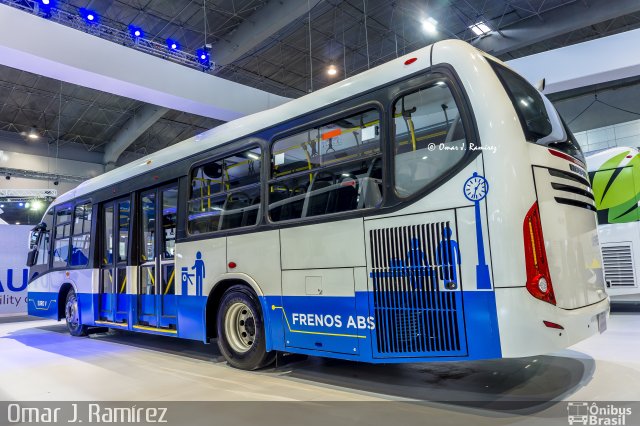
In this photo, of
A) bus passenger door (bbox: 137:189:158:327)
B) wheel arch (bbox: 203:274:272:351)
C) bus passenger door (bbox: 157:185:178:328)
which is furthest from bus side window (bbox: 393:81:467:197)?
bus passenger door (bbox: 137:189:158:327)

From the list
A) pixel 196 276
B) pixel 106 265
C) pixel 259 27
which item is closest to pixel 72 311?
pixel 106 265

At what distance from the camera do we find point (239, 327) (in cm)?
498

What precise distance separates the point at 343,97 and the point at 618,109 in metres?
16.3

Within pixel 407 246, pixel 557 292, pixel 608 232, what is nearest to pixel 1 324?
pixel 407 246

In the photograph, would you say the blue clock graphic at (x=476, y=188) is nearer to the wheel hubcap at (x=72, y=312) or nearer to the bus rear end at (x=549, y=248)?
the bus rear end at (x=549, y=248)

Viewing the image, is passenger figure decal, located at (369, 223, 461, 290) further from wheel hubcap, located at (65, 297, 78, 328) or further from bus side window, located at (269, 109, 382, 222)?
wheel hubcap, located at (65, 297, 78, 328)

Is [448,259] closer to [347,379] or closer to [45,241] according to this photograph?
[347,379]

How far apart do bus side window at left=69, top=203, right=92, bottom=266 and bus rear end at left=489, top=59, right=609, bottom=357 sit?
6.92 metres

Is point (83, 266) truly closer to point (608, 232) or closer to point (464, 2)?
point (608, 232)

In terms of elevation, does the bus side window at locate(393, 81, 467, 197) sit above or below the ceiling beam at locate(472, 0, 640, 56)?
below

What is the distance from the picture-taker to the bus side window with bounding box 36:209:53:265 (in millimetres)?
8812

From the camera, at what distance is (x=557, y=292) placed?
303 cm

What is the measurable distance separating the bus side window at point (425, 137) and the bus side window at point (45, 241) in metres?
8.01

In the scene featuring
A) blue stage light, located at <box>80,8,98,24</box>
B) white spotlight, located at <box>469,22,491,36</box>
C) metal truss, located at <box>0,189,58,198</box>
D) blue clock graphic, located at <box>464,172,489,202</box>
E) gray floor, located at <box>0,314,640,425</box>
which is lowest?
gray floor, located at <box>0,314,640,425</box>
